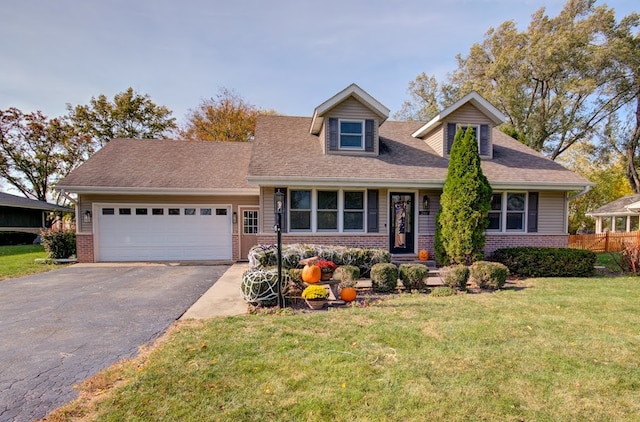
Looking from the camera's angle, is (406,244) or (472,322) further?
(406,244)

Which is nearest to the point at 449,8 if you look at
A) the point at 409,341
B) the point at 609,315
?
the point at 609,315

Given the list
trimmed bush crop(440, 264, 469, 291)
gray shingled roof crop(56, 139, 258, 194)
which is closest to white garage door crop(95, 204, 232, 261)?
gray shingled roof crop(56, 139, 258, 194)

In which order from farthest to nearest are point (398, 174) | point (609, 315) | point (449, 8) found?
point (398, 174) → point (449, 8) → point (609, 315)

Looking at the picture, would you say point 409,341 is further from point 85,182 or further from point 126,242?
point 85,182

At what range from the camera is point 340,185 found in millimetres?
9719

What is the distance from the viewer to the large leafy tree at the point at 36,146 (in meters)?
25.3

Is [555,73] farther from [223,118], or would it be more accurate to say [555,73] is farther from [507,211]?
[223,118]

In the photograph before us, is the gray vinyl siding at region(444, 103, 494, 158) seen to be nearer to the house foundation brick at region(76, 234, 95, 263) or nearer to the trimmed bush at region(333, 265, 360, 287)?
the trimmed bush at region(333, 265, 360, 287)

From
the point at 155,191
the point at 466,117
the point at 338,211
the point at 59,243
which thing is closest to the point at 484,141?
the point at 466,117

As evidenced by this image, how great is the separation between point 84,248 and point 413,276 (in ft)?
37.1

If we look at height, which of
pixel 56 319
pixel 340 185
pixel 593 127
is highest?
pixel 593 127

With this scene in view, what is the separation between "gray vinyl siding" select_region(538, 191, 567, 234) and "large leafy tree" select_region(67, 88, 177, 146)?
26255mm

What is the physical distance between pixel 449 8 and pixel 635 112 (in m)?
24.6

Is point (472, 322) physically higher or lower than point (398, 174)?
lower
